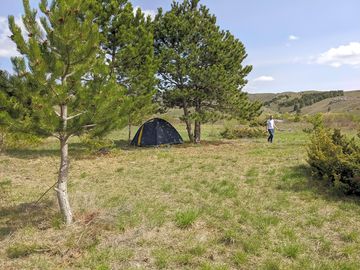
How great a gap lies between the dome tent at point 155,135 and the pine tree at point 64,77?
459 inches

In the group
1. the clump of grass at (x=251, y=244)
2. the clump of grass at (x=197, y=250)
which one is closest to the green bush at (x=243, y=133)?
the clump of grass at (x=251, y=244)

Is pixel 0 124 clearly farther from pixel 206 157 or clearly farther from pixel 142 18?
pixel 142 18

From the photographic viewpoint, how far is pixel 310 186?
8.93 metres

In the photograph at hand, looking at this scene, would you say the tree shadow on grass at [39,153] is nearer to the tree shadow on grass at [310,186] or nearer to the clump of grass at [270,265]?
the tree shadow on grass at [310,186]

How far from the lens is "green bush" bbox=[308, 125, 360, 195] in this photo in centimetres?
819

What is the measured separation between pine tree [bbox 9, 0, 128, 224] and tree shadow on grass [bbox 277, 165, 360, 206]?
17.2ft

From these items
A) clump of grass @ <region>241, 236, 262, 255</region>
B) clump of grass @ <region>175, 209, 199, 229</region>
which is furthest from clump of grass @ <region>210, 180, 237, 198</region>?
clump of grass @ <region>241, 236, 262, 255</region>

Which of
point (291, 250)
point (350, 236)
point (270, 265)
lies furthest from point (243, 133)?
point (270, 265)

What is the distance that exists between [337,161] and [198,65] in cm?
1066

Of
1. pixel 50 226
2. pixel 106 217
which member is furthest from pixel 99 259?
pixel 50 226

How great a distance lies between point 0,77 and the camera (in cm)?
581

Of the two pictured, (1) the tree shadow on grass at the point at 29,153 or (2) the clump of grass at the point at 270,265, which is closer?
(2) the clump of grass at the point at 270,265

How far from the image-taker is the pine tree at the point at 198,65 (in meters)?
16.9

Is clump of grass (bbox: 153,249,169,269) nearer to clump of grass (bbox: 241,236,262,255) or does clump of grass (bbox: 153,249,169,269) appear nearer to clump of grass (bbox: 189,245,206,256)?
clump of grass (bbox: 189,245,206,256)
